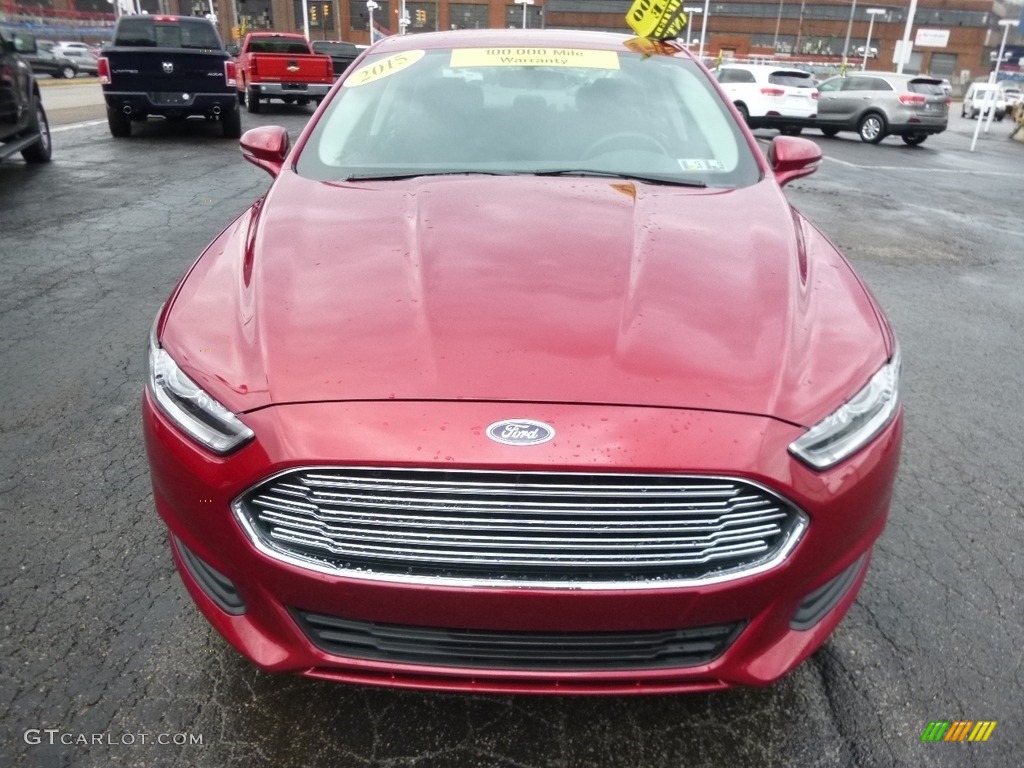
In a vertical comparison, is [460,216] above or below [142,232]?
above

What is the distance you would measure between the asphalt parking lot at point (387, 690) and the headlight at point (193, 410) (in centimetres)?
74

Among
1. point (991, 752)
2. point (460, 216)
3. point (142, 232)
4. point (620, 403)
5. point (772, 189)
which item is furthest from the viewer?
point (142, 232)

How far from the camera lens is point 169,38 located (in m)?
13.7

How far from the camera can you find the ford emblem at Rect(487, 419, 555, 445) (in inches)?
62.6

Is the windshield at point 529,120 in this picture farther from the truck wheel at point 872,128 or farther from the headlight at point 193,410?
the truck wheel at point 872,128

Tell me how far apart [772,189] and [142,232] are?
5.57 meters

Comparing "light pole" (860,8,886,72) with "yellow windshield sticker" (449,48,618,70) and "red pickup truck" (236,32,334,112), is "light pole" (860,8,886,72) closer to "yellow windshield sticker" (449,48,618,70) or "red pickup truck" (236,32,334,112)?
"red pickup truck" (236,32,334,112)

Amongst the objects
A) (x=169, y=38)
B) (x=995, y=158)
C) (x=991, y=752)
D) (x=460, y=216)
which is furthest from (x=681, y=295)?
(x=995, y=158)

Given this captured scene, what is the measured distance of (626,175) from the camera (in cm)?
288

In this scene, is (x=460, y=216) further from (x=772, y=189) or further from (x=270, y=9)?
(x=270, y=9)

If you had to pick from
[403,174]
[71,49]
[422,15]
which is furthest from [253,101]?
[422,15]

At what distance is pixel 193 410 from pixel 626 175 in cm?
172

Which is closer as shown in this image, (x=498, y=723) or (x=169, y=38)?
(x=498, y=723)

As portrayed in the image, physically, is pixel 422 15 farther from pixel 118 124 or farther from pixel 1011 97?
pixel 118 124
